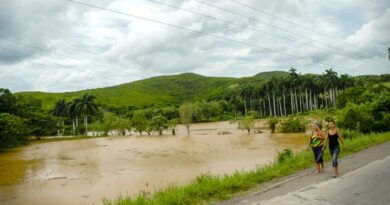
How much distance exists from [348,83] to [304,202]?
95833mm

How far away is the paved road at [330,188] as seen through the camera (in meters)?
8.27

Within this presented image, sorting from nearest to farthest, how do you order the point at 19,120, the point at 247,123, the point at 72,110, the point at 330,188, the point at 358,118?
the point at 330,188
the point at 358,118
the point at 19,120
the point at 247,123
the point at 72,110

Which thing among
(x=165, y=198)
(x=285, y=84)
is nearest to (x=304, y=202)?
(x=165, y=198)

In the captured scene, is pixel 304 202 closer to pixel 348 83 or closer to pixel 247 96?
pixel 348 83

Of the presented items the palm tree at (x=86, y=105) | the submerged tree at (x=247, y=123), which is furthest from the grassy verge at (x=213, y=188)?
the palm tree at (x=86, y=105)

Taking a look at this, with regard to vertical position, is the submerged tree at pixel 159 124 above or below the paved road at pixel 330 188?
above

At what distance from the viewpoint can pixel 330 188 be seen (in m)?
9.38

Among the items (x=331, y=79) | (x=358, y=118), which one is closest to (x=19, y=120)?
(x=358, y=118)

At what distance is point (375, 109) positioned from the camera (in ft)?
85.0

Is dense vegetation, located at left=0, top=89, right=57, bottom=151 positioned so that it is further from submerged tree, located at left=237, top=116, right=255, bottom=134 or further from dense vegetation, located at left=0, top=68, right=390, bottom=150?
submerged tree, located at left=237, top=116, right=255, bottom=134

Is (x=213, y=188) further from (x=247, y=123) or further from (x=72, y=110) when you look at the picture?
(x=72, y=110)

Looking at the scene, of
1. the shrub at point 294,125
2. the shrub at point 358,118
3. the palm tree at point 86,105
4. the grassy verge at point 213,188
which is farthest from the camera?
the palm tree at point 86,105

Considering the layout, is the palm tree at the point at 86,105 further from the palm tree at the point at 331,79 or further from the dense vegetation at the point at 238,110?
the palm tree at the point at 331,79

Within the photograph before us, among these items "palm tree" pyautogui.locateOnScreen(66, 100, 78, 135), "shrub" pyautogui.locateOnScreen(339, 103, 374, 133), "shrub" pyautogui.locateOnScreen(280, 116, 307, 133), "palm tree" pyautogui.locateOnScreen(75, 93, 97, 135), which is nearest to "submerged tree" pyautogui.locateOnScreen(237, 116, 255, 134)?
"shrub" pyautogui.locateOnScreen(280, 116, 307, 133)
